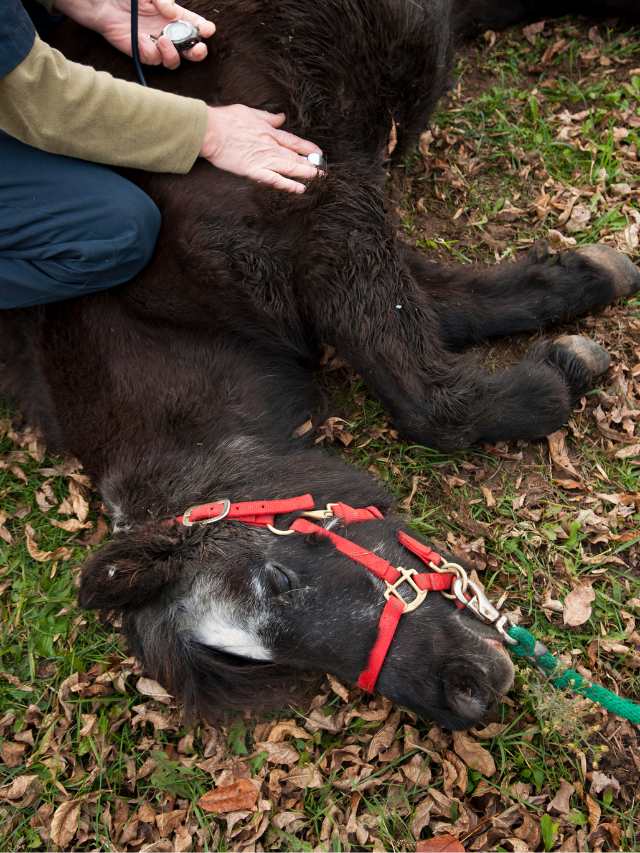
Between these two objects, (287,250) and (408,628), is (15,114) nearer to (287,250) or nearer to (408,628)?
(287,250)

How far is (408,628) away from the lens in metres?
2.21

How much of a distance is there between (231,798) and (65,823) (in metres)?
0.86

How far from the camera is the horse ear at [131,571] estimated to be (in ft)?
7.67

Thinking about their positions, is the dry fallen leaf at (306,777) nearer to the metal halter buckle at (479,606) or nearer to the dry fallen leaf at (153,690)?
the dry fallen leaf at (153,690)

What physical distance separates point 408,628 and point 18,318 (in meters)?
2.59

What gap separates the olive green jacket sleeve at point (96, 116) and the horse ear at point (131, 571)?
1.80 metres

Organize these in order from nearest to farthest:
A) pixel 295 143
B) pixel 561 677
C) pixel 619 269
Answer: pixel 561 677 < pixel 295 143 < pixel 619 269

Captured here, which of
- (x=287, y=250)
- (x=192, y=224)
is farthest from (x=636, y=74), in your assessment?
(x=192, y=224)

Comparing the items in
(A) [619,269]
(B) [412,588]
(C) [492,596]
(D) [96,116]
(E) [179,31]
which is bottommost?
(C) [492,596]

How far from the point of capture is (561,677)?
239 centimetres

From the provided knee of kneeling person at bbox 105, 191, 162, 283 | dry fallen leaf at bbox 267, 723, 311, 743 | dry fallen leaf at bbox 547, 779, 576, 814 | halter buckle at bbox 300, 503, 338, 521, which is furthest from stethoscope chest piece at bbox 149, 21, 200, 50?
dry fallen leaf at bbox 547, 779, 576, 814

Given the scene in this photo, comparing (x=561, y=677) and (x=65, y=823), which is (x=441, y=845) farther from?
(x=65, y=823)

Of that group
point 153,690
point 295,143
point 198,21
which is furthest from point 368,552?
point 198,21

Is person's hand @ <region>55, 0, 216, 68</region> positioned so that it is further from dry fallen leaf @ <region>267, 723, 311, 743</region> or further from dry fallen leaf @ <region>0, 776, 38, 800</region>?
dry fallen leaf @ <region>0, 776, 38, 800</region>
